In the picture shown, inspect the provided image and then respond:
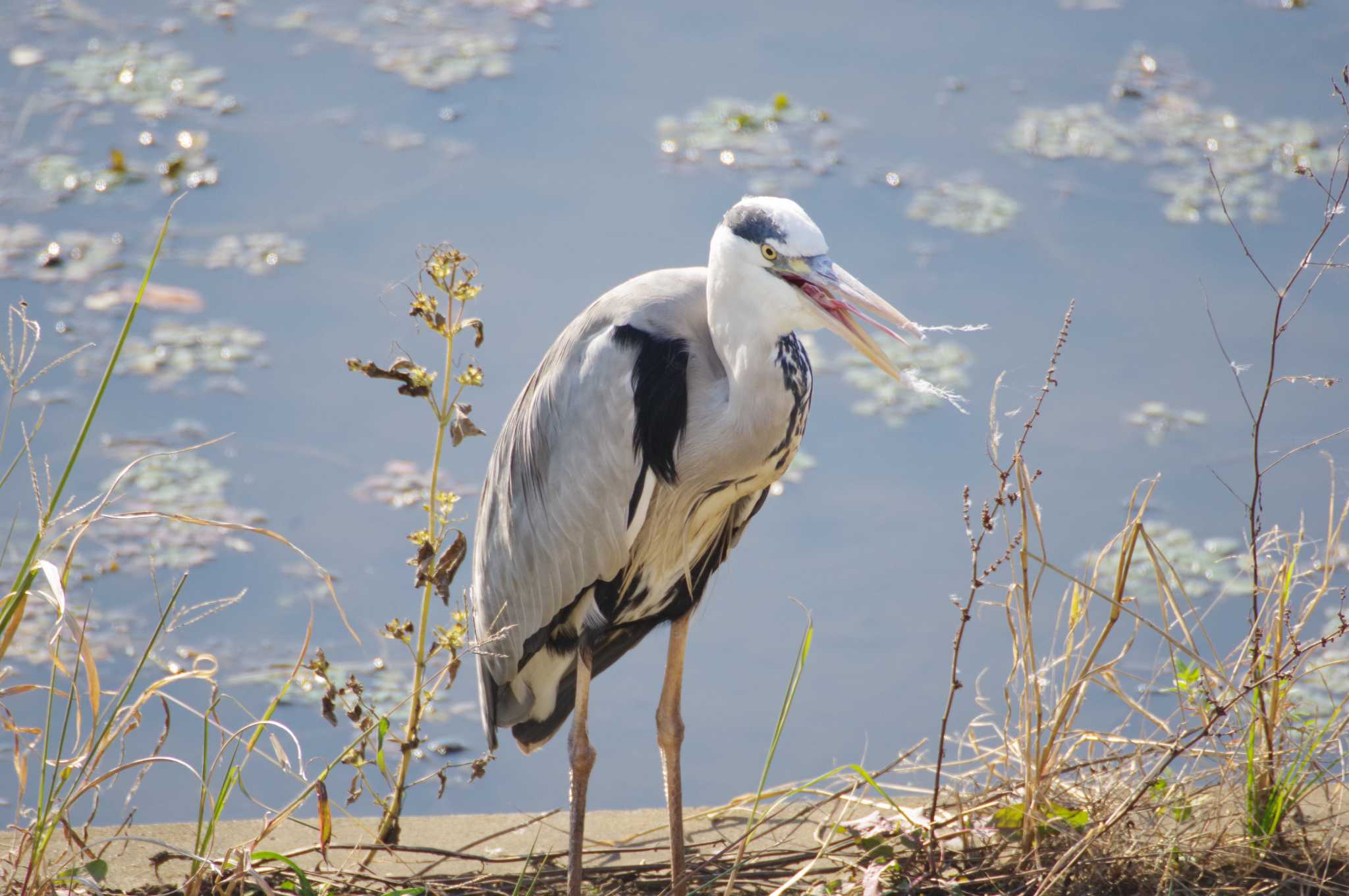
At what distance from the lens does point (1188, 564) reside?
482 cm

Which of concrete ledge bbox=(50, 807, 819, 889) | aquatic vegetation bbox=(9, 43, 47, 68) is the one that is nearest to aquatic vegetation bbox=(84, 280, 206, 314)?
aquatic vegetation bbox=(9, 43, 47, 68)

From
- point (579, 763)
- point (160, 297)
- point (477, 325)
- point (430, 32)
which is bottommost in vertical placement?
point (579, 763)

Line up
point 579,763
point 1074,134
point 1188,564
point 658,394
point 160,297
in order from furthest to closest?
point 1074,134 → point 160,297 → point 1188,564 → point 579,763 → point 658,394

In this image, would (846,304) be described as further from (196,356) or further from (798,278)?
(196,356)

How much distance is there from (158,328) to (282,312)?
1.65 feet

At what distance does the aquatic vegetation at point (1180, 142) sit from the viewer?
644cm

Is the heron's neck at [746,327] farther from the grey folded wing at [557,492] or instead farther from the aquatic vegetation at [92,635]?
the aquatic vegetation at [92,635]

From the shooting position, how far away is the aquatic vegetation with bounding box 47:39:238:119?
7113 mm

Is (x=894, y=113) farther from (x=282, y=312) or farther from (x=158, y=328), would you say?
(x=158, y=328)

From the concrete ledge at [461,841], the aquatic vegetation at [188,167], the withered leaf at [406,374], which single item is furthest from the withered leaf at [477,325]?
the aquatic vegetation at [188,167]

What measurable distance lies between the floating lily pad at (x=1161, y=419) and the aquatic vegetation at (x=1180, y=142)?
52.4 inches

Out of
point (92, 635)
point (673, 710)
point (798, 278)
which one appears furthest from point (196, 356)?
point (798, 278)

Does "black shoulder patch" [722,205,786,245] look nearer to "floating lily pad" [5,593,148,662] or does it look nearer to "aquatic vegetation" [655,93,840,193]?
"floating lily pad" [5,593,148,662]

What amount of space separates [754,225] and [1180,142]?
485 centimetres
